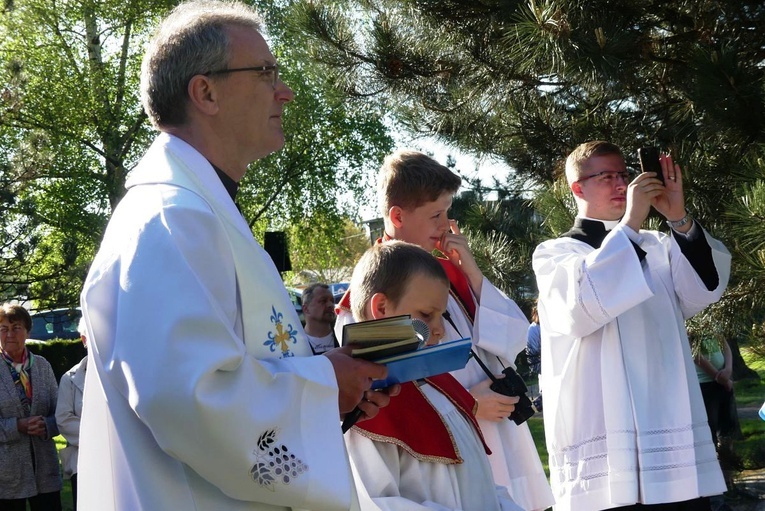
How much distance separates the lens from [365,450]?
266cm

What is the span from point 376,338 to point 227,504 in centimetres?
48

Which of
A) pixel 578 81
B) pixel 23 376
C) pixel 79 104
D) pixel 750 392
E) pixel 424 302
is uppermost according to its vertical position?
pixel 79 104

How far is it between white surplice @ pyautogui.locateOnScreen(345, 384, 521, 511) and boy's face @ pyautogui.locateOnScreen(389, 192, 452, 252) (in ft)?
3.02

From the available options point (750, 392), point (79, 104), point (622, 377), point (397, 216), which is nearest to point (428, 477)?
point (397, 216)

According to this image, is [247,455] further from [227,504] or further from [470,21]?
[470,21]

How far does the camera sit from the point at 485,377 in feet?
11.9

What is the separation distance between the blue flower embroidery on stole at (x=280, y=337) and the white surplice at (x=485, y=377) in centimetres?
136

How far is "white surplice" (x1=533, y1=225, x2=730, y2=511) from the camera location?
4273mm

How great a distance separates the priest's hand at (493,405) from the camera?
3455 mm

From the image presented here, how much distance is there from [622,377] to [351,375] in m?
2.45

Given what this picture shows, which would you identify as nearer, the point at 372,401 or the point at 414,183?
the point at 372,401

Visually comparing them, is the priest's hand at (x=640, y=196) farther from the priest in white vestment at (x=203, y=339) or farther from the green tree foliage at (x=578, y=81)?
the priest in white vestment at (x=203, y=339)

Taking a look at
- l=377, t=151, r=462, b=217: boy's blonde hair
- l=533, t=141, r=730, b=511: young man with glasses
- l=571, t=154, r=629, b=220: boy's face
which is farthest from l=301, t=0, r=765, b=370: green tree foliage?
l=377, t=151, r=462, b=217: boy's blonde hair

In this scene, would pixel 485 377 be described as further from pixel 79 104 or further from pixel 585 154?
pixel 79 104
